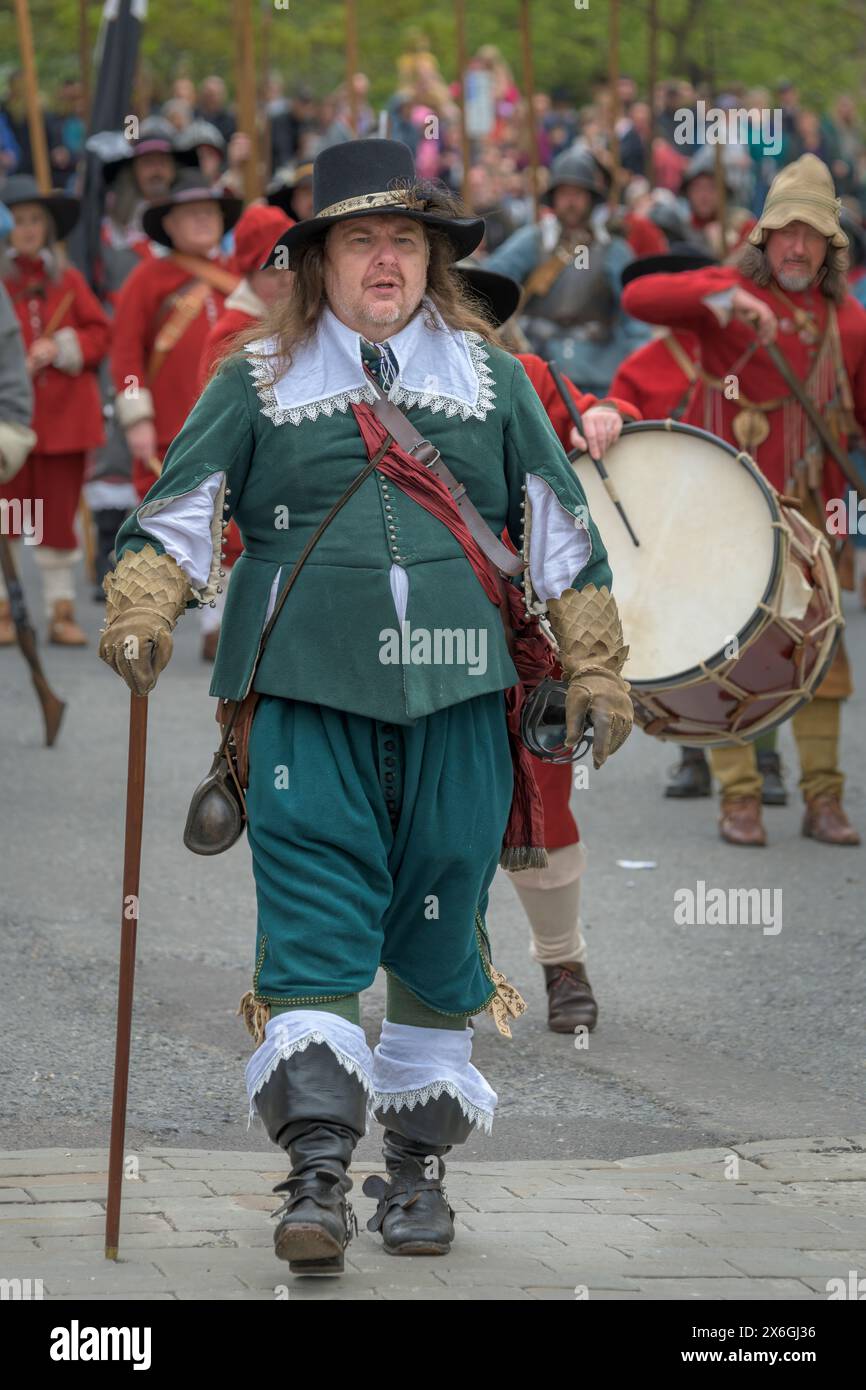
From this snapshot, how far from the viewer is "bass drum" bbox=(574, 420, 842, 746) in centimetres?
648

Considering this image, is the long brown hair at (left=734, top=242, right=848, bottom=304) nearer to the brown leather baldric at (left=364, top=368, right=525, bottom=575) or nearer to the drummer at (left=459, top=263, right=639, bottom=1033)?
the drummer at (left=459, top=263, right=639, bottom=1033)

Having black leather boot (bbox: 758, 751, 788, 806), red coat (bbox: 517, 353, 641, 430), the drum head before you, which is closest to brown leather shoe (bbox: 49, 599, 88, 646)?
black leather boot (bbox: 758, 751, 788, 806)

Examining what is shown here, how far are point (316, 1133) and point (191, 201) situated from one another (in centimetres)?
781

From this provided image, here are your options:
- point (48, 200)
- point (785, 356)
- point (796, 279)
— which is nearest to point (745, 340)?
point (785, 356)

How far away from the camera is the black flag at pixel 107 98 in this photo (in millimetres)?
13492

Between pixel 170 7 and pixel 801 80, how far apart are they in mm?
9215

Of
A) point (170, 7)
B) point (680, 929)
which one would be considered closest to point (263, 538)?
point (680, 929)

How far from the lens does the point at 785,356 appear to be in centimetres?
799

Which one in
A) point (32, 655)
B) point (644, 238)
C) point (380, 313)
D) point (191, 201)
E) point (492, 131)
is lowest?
point (32, 655)

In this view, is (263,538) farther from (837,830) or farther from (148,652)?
(837,830)

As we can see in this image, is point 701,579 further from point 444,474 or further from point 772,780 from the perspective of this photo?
point 772,780

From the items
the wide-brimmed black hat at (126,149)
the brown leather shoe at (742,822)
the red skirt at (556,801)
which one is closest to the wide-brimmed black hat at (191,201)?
the wide-brimmed black hat at (126,149)

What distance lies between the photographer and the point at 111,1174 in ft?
13.9

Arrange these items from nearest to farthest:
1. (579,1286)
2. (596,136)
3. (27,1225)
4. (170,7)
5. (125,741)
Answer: (579,1286) < (27,1225) < (125,741) < (596,136) < (170,7)
